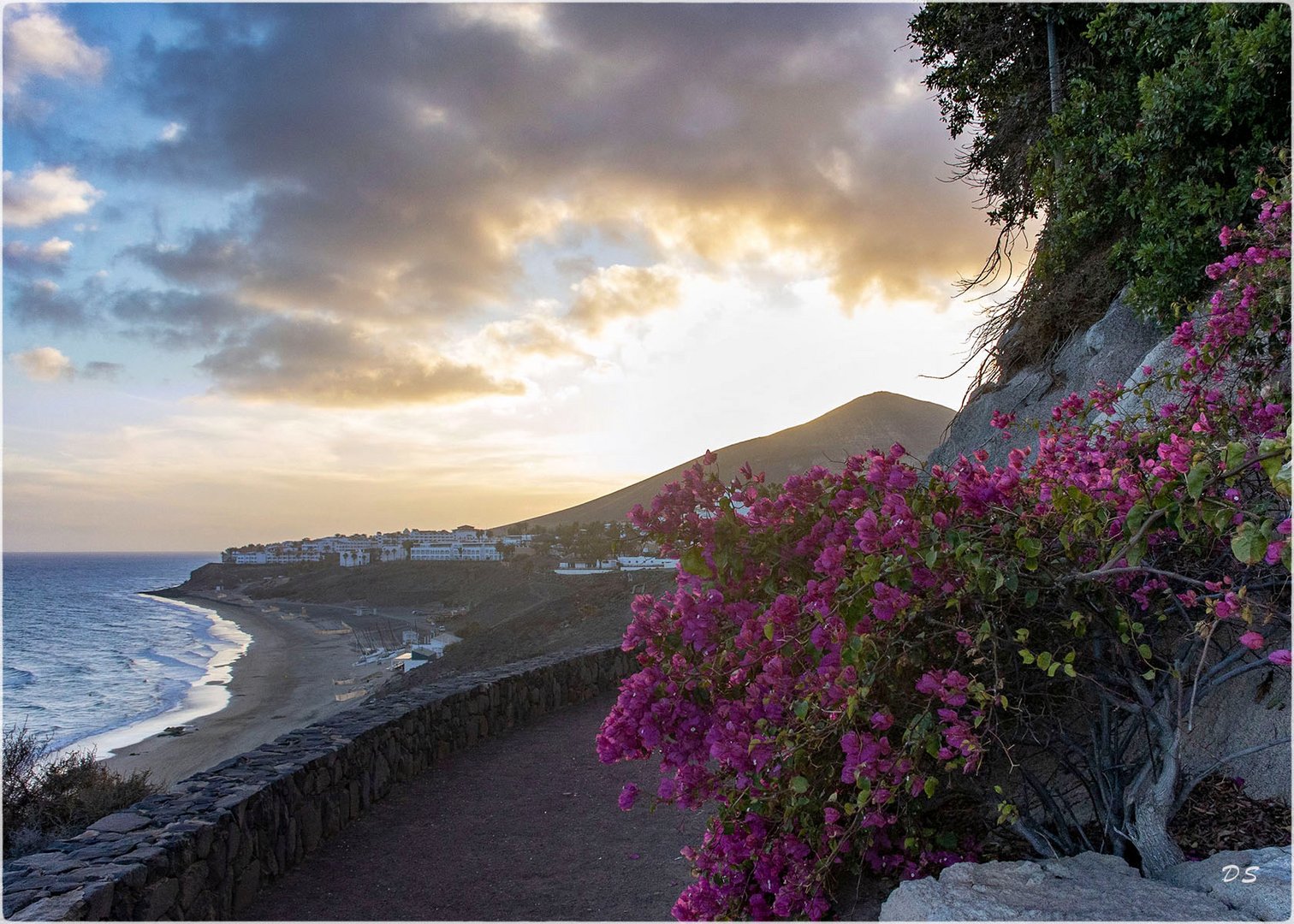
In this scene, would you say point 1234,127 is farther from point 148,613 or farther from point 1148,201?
point 148,613

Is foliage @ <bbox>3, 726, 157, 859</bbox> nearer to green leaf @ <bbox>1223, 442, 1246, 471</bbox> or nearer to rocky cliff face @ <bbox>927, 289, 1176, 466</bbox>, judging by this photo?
green leaf @ <bbox>1223, 442, 1246, 471</bbox>

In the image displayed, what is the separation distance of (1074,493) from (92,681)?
132 feet

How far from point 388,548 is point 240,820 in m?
97.7

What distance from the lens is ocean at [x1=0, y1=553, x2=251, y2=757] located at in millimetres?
24578

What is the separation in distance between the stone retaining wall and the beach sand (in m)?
7.35

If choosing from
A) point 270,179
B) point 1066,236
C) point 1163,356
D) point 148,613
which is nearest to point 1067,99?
point 1066,236

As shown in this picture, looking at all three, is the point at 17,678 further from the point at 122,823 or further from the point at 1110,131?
the point at 1110,131

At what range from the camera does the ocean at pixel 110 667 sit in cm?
2458

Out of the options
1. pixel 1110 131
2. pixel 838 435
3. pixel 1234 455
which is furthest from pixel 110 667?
pixel 838 435

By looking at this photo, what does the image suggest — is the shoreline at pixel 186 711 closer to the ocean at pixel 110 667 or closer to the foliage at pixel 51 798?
the ocean at pixel 110 667

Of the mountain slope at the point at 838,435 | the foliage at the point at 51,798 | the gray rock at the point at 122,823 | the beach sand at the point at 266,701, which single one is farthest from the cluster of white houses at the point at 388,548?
the gray rock at the point at 122,823

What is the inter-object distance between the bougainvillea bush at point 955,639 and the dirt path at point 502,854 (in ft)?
3.63

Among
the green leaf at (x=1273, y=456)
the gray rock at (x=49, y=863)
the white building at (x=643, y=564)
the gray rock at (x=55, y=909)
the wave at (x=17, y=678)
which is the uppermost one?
the green leaf at (x=1273, y=456)

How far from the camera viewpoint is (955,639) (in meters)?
2.89
